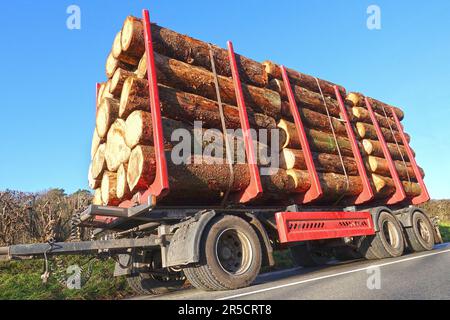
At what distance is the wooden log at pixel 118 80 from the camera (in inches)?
221

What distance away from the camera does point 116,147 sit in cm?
554

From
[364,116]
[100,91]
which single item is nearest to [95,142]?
[100,91]

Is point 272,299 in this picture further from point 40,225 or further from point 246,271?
point 40,225

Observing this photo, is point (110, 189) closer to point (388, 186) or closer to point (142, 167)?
point (142, 167)

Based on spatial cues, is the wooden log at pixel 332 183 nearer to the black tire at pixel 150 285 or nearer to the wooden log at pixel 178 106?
the wooden log at pixel 178 106

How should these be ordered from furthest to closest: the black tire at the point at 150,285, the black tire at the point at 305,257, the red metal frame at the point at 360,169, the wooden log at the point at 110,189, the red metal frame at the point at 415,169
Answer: the red metal frame at the point at 415,169, the black tire at the point at 305,257, the red metal frame at the point at 360,169, the black tire at the point at 150,285, the wooden log at the point at 110,189

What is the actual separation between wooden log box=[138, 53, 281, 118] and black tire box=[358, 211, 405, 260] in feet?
11.7

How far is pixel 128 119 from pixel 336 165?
4.51 meters

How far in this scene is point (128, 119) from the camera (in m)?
5.07

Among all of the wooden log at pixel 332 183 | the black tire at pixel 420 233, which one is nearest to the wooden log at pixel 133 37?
the wooden log at pixel 332 183

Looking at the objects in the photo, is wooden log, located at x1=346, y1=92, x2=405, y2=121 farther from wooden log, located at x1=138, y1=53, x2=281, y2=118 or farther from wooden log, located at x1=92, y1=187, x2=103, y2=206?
wooden log, located at x1=92, y1=187, x2=103, y2=206

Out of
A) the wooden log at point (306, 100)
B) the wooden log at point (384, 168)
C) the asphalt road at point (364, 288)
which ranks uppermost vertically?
the wooden log at point (306, 100)

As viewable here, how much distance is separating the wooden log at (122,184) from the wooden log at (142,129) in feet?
1.52

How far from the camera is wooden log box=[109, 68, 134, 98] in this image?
5.61 metres
